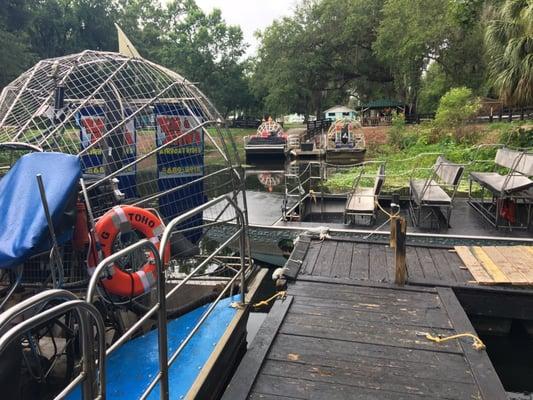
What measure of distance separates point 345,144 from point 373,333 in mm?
20350

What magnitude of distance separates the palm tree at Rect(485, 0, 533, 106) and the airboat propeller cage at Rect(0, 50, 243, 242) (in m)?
10.3

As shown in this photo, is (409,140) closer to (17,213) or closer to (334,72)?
(334,72)

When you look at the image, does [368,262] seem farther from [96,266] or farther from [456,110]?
[456,110]

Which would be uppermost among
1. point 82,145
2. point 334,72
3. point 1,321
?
point 334,72

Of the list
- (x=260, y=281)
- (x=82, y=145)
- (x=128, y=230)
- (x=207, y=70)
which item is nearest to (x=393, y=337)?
(x=260, y=281)

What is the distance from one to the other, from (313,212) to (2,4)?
33.5 m

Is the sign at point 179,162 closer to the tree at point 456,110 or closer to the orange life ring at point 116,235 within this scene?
the orange life ring at point 116,235

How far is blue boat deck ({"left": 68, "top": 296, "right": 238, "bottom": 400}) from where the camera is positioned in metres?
3.25

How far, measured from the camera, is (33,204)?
2918 mm

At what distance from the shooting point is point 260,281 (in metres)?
4.75

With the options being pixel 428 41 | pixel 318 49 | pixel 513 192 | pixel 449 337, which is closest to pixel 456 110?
pixel 428 41

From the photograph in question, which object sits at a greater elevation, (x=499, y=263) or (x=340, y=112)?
(x=340, y=112)

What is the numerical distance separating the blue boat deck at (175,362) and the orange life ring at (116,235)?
67 cm

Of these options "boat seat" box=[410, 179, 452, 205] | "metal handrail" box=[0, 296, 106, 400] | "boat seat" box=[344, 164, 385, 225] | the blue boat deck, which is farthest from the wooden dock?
"boat seat" box=[344, 164, 385, 225]
